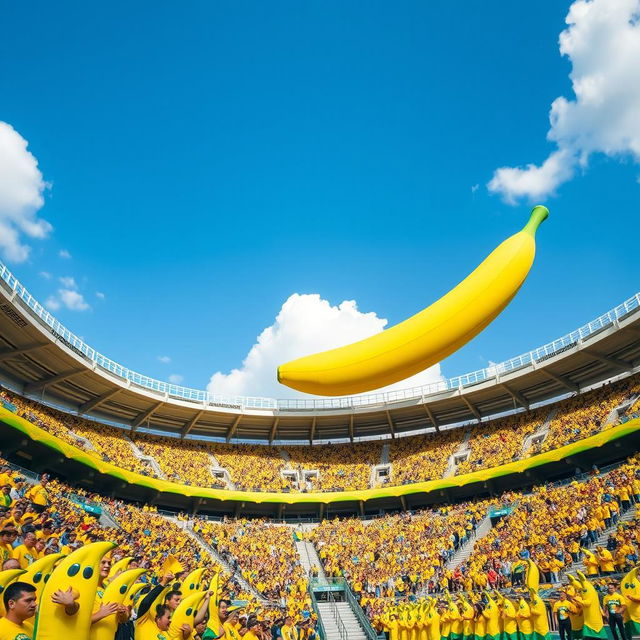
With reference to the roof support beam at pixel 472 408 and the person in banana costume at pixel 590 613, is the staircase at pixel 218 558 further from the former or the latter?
the roof support beam at pixel 472 408

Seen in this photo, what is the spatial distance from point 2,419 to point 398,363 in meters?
19.5

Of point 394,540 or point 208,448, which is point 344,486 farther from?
point 208,448

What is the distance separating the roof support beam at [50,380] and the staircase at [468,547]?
21199 millimetres

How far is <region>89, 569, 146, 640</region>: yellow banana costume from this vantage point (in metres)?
3.96

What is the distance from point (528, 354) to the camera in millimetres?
29188

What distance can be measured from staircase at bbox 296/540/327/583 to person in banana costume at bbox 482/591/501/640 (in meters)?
12.7

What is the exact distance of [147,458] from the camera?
30703 mm

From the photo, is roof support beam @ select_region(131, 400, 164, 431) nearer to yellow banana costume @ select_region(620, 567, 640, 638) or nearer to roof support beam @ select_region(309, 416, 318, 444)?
roof support beam @ select_region(309, 416, 318, 444)

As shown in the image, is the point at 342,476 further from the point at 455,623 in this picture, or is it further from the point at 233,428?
the point at 455,623

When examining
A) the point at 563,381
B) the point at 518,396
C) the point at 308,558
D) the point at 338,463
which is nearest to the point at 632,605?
the point at 308,558

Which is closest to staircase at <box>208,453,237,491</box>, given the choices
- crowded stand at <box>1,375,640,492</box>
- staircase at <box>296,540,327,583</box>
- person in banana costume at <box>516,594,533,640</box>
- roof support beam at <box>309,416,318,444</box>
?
crowded stand at <box>1,375,640,492</box>

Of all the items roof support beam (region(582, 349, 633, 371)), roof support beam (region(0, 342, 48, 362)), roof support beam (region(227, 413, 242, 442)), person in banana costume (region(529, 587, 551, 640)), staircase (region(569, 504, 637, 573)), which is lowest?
person in banana costume (region(529, 587, 551, 640))

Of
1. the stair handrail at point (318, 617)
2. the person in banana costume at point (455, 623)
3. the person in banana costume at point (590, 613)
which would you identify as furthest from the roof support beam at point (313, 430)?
the person in banana costume at point (590, 613)

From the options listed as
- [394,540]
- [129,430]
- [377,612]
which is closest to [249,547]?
[394,540]
